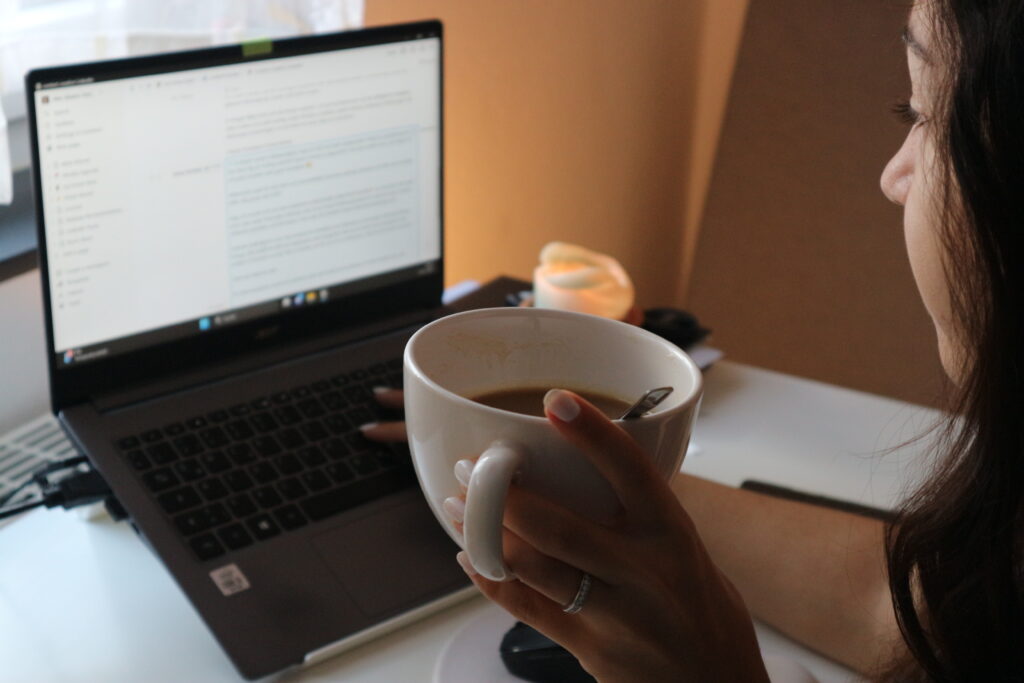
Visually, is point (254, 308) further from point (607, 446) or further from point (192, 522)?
point (607, 446)

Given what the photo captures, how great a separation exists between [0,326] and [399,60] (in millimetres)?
446

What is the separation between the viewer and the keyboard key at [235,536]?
0.69 m

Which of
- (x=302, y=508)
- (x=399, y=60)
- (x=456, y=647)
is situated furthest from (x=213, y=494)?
(x=399, y=60)

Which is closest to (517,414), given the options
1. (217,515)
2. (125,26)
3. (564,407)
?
(564,407)

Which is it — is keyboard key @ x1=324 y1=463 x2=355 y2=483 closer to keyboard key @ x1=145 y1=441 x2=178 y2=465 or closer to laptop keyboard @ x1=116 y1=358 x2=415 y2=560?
laptop keyboard @ x1=116 y1=358 x2=415 y2=560

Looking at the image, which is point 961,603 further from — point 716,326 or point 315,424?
point 716,326

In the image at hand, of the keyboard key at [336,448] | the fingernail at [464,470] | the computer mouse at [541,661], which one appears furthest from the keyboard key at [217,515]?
the fingernail at [464,470]

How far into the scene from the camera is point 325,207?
A: 2.93 feet

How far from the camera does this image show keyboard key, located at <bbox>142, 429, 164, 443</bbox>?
0.76m

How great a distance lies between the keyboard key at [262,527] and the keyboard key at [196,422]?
0.11 m

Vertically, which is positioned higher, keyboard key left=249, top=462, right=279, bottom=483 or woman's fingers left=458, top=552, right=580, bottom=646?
woman's fingers left=458, top=552, right=580, bottom=646

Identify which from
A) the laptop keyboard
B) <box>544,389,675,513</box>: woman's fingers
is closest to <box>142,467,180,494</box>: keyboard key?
the laptop keyboard

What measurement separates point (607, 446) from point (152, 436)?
0.46 meters

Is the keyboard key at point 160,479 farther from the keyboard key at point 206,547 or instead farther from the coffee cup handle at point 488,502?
the coffee cup handle at point 488,502
